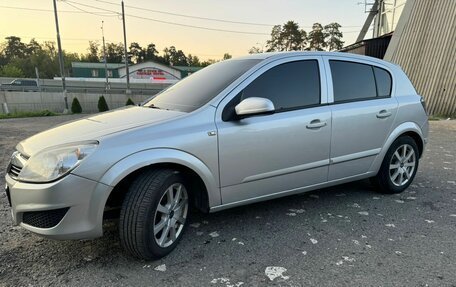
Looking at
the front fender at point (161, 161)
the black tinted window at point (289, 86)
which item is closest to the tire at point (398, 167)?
the black tinted window at point (289, 86)

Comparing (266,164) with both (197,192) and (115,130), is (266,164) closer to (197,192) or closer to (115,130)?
(197,192)

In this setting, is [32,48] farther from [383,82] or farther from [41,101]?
[383,82]

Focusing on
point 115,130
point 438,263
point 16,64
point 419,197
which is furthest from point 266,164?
point 16,64

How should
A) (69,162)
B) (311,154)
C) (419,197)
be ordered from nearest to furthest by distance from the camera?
(69,162), (311,154), (419,197)

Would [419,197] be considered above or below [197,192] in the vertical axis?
below

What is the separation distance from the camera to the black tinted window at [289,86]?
3410 mm

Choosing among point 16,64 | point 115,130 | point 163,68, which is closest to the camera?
point 115,130

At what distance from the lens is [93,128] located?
296cm

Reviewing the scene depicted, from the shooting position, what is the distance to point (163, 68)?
7106cm

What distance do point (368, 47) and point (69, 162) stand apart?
2220cm

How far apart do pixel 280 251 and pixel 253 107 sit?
4.12 feet

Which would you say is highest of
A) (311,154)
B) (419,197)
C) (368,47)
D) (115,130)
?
(368,47)

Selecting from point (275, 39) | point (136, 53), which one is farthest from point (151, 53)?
point (275, 39)

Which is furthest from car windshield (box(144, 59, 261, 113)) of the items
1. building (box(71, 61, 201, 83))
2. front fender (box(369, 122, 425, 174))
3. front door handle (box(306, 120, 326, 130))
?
building (box(71, 61, 201, 83))
